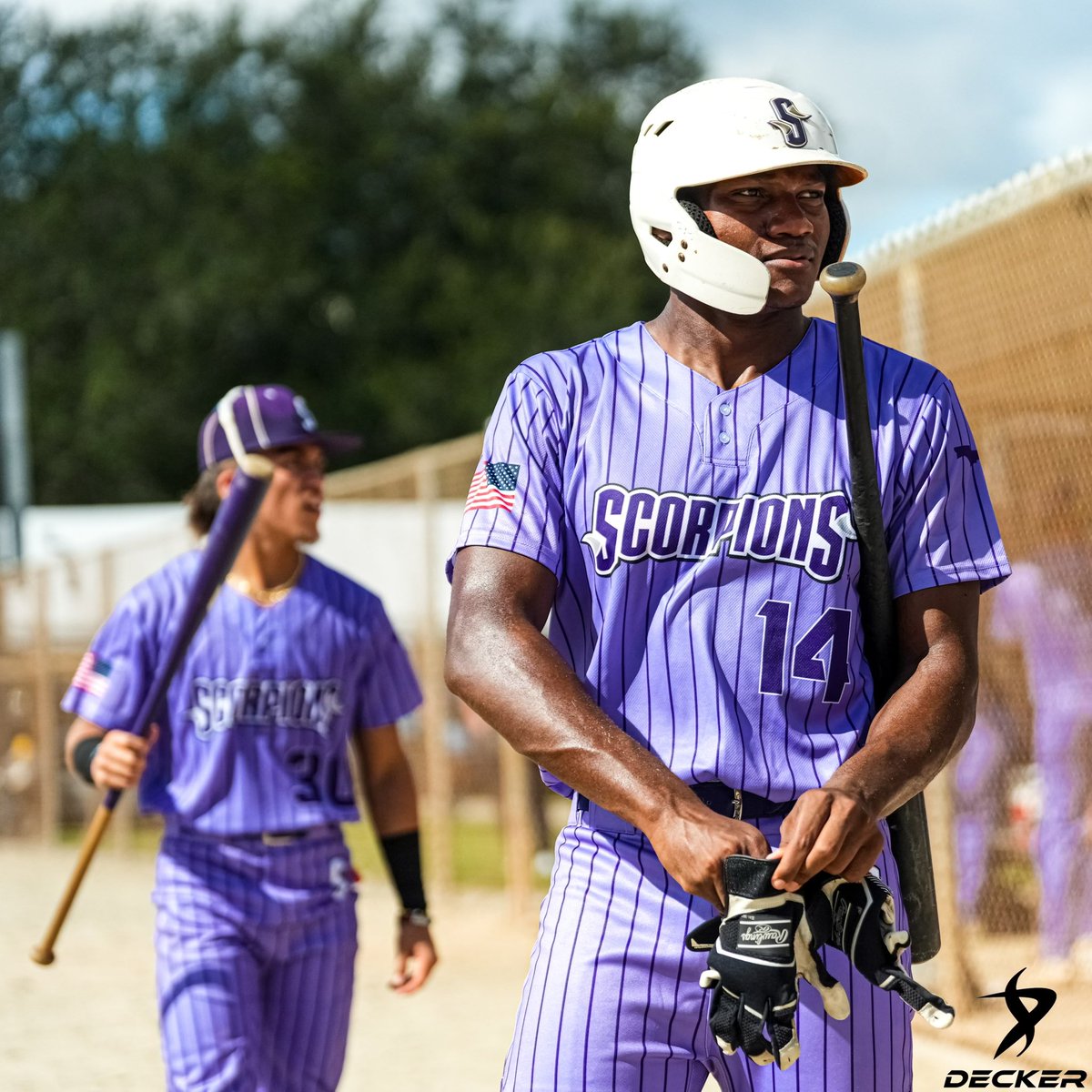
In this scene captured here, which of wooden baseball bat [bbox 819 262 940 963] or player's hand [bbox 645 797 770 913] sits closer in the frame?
player's hand [bbox 645 797 770 913]

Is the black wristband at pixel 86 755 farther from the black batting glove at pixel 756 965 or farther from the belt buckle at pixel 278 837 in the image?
the black batting glove at pixel 756 965

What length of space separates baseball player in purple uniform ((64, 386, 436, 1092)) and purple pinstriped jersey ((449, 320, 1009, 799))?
205 centimetres

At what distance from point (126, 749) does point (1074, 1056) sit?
341cm

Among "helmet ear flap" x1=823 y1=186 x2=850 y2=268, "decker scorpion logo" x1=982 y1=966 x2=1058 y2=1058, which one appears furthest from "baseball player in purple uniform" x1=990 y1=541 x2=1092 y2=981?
"helmet ear flap" x1=823 y1=186 x2=850 y2=268

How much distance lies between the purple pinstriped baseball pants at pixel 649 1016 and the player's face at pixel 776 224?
84 centimetres

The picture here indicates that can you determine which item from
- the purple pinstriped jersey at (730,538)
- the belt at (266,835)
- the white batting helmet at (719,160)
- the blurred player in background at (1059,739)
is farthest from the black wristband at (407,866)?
Result: the blurred player in background at (1059,739)

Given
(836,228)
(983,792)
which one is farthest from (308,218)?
(836,228)

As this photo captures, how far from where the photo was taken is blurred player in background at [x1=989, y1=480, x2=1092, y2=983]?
6684 millimetres

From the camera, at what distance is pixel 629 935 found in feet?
9.04

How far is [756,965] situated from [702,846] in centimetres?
17

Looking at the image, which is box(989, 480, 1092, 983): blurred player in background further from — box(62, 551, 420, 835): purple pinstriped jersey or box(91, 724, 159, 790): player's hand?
box(91, 724, 159, 790): player's hand

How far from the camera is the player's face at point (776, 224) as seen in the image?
2.85m

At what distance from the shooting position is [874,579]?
279 cm

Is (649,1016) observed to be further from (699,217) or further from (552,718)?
(699,217)
